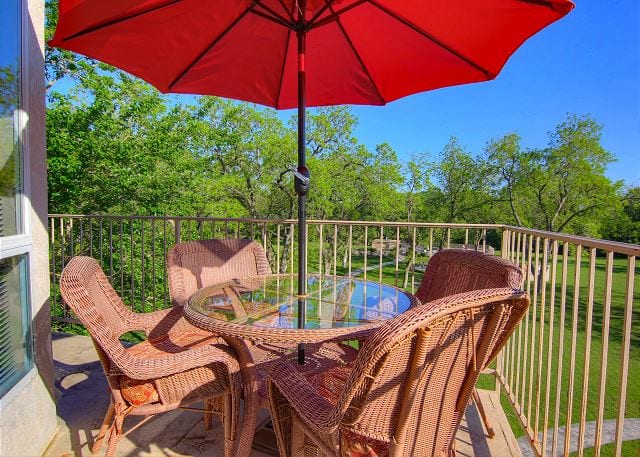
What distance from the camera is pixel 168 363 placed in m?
1.51

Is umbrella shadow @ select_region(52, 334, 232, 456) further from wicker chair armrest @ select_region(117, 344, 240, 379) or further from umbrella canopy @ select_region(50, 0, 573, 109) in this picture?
umbrella canopy @ select_region(50, 0, 573, 109)

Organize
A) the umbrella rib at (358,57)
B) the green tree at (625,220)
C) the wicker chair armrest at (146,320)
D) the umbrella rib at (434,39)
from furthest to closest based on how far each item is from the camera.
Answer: the green tree at (625,220) < the umbrella rib at (358,57) < the umbrella rib at (434,39) < the wicker chair armrest at (146,320)

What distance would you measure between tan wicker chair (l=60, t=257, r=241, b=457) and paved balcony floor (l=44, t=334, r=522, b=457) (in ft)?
0.74

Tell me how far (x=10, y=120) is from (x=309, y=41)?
6.01 feet

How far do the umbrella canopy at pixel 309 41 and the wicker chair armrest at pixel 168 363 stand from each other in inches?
66.2

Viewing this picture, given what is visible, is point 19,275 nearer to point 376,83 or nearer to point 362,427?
point 362,427

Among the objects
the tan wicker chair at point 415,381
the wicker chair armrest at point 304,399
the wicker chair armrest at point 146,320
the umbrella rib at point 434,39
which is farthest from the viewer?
the umbrella rib at point 434,39

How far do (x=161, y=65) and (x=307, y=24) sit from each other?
3.68 ft

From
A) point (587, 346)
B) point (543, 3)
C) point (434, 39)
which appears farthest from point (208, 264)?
point (543, 3)

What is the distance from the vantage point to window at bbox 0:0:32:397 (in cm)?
172

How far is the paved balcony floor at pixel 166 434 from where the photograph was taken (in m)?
1.98

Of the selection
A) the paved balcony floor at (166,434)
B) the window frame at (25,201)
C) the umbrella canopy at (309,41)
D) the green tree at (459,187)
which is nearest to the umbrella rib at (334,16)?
the umbrella canopy at (309,41)

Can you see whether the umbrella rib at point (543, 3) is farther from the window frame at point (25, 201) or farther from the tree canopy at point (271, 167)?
the tree canopy at point (271, 167)

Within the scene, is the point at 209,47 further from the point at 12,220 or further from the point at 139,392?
the point at 139,392
